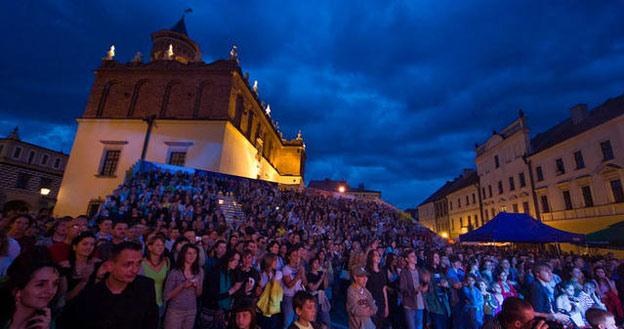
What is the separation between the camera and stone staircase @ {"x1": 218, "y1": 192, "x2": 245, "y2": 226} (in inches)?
627

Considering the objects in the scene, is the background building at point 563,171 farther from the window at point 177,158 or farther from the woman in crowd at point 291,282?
the window at point 177,158

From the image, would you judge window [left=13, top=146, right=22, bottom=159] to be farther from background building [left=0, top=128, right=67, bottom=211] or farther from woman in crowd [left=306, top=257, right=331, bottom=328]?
woman in crowd [left=306, top=257, right=331, bottom=328]

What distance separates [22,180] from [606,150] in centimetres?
6358

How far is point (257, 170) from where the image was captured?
106 feet

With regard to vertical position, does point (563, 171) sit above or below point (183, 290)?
above

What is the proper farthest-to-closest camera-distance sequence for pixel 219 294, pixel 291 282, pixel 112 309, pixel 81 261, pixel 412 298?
pixel 412 298 < pixel 291 282 < pixel 219 294 < pixel 81 261 < pixel 112 309

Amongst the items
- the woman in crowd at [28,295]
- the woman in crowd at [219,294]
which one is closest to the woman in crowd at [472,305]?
the woman in crowd at [219,294]

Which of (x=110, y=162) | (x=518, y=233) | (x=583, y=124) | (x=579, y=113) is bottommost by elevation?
(x=518, y=233)

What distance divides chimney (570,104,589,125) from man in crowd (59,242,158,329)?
3397 cm

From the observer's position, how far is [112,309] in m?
2.40

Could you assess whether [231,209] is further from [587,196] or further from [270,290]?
[587,196]

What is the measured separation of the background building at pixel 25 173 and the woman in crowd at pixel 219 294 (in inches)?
1691

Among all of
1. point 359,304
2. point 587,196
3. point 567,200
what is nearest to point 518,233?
point 359,304

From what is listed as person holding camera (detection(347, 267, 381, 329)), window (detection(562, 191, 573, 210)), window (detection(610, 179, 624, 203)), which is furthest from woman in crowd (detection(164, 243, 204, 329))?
window (detection(562, 191, 573, 210))
